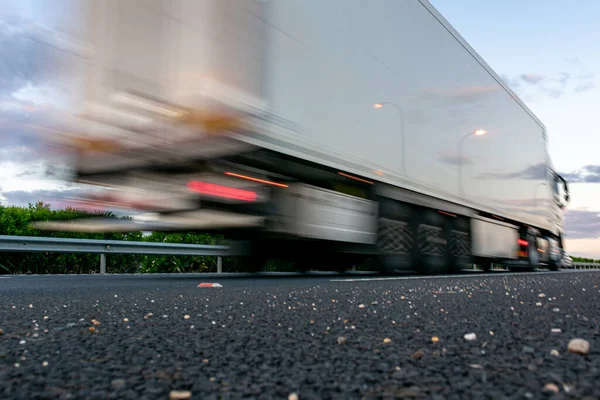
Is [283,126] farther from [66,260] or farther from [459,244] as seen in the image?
[459,244]

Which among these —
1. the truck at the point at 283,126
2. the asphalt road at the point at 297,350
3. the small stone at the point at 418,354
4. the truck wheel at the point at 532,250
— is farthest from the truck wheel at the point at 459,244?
the small stone at the point at 418,354

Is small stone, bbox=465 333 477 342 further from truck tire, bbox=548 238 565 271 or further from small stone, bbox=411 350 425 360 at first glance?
truck tire, bbox=548 238 565 271

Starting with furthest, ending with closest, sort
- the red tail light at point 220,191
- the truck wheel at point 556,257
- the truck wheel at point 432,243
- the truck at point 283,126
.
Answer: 1. the truck wheel at point 556,257
2. the truck wheel at point 432,243
3. the red tail light at point 220,191
4. the truck at point 283,126

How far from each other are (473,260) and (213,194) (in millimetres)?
8248

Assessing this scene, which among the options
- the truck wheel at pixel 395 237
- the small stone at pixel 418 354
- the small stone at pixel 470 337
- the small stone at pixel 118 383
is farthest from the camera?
the truck wheel at pixel 395 237

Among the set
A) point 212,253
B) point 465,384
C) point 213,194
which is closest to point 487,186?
point 212,253

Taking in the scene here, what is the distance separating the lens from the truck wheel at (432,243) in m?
10.7

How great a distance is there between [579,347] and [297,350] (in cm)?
106

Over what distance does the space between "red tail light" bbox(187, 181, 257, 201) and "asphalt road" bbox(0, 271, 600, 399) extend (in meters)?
2.84

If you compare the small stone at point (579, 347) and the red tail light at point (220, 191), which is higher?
the red tail light at point (220, 191)

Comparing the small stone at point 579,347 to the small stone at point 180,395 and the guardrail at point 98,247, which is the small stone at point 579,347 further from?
the guardrail at point 98,247

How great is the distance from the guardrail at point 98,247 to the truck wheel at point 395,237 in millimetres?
2643

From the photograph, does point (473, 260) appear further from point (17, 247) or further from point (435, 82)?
point (17, 247)

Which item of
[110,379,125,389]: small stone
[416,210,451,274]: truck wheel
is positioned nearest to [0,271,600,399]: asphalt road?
[110,379,125,389]: small stone
